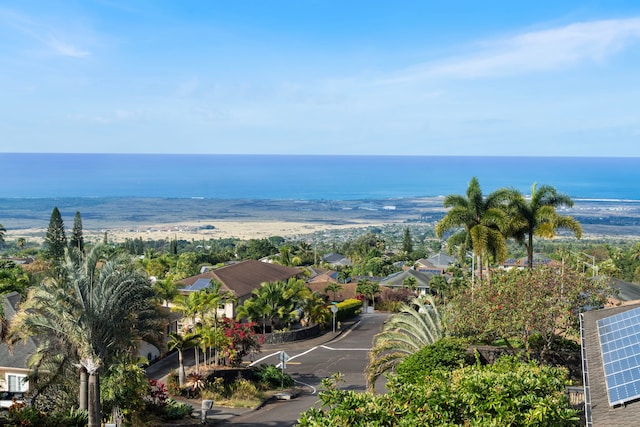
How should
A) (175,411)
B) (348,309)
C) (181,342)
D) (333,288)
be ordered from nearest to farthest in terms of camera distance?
(175,411), (181,342), (348,309), (333,288)

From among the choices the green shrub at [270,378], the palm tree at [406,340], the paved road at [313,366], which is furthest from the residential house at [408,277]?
the palm tree at [406,340]

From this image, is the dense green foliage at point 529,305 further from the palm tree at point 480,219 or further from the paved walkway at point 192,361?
the paved walkway at point 192,361

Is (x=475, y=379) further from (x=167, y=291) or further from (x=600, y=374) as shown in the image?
(x=167, y=291)

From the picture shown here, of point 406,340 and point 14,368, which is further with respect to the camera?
point 14,368

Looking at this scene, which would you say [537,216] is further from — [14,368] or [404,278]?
[404,278]

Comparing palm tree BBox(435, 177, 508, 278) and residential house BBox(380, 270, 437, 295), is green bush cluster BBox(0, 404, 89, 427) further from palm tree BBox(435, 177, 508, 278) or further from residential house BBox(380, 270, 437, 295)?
residential house BBox(380, 270, 437, 295)

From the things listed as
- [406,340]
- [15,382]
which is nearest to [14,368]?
[15,382]

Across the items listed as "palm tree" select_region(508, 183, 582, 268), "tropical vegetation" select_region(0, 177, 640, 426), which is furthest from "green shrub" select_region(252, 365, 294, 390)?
"palm tree" select_region(508, 183, 582, 268)
